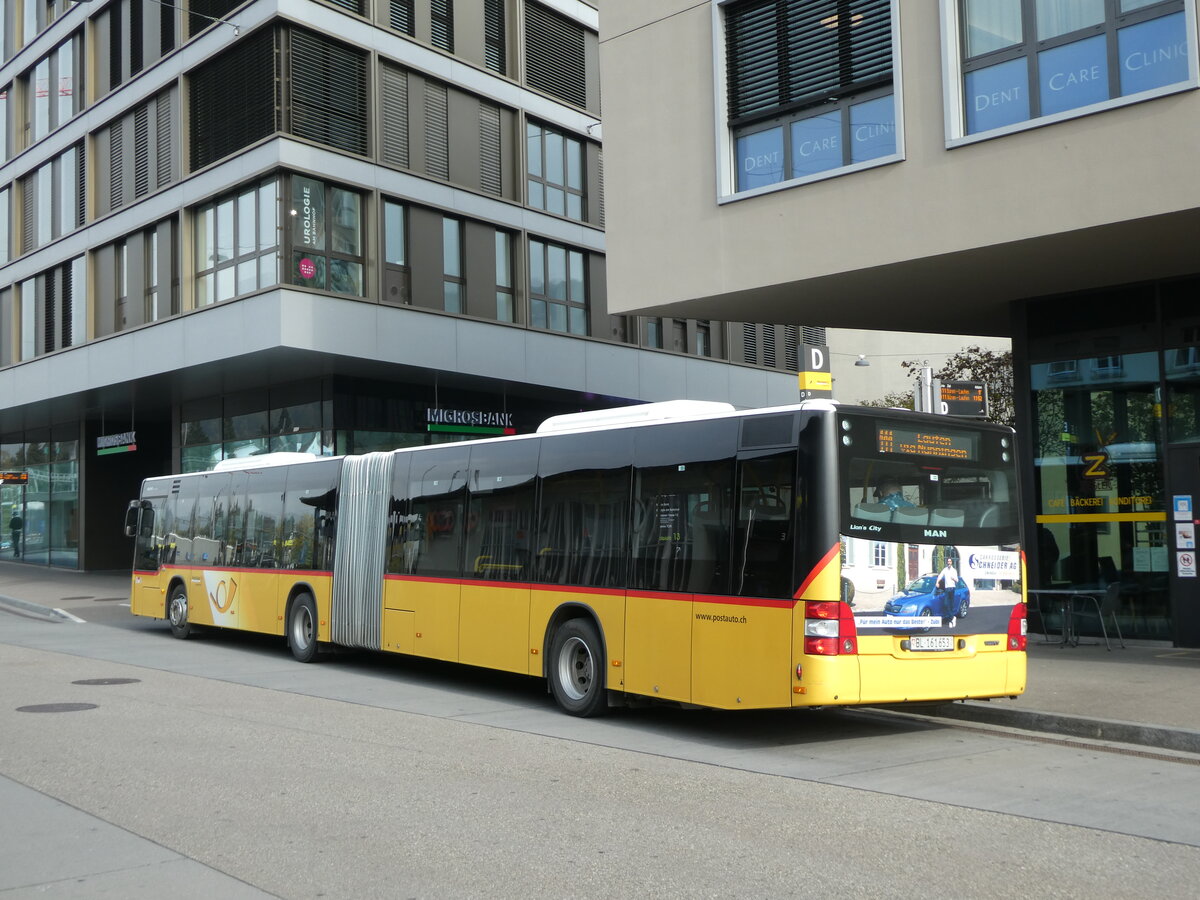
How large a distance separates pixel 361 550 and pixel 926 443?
8.21 metres

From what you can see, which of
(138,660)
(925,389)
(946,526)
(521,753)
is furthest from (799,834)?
(138,660)

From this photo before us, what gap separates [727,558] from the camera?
33.7 ft

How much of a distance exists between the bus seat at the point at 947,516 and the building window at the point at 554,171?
23306mm

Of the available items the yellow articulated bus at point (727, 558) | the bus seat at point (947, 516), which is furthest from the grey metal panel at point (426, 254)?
the bus seat at point (947, 516)

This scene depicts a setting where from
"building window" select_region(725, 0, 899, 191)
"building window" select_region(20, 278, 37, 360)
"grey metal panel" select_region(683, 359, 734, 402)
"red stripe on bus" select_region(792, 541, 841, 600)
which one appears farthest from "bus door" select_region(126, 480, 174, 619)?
"grey metal panel" select_region(683, 359, 734, 402)

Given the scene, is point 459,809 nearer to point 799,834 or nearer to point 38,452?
point 799,834

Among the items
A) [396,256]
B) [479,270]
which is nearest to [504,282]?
[479,270]

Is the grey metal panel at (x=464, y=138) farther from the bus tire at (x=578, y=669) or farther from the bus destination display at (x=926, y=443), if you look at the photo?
the bus destination display at (x=926, y=443)

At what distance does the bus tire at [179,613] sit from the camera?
2059 centimetres

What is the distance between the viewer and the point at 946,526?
10281mm

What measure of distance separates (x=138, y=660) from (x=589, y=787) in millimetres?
10842

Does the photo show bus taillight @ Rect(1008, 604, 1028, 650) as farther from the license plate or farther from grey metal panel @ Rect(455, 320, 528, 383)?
grey metal panel @ Rect(455, 320, 528, 383)

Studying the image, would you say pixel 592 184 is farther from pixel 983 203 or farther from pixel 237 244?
pixel 983 203

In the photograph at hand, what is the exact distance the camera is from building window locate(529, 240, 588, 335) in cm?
3189
